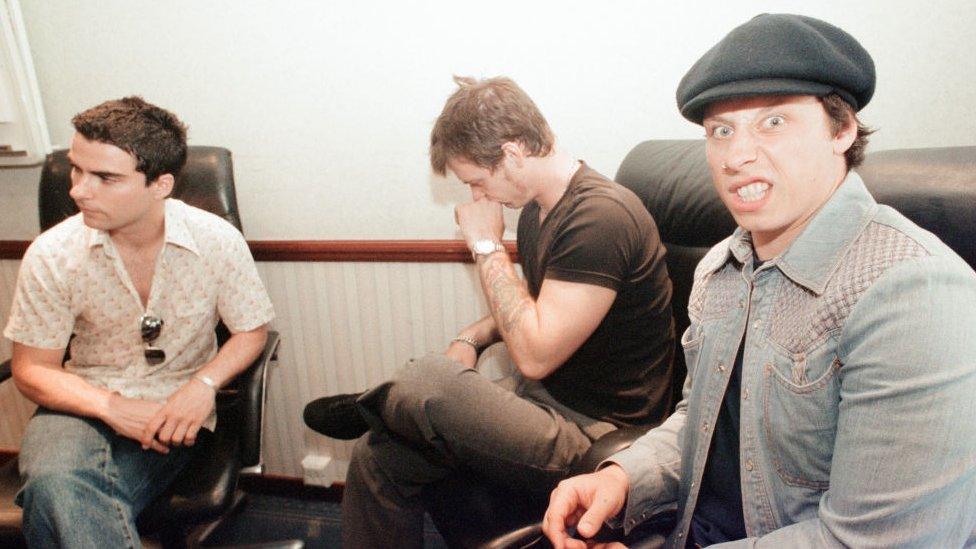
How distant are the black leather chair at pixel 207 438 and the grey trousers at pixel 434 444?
1.02 ft

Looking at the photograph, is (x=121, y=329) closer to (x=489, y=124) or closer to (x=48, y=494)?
(x=48, y=494)

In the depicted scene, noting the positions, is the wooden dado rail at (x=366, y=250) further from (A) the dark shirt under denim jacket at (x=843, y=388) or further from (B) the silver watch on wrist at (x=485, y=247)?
(A) the dark shirt under denim jacket at (x=843, y=388)

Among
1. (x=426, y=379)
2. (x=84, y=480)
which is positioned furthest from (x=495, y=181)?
(x=84, y=480)


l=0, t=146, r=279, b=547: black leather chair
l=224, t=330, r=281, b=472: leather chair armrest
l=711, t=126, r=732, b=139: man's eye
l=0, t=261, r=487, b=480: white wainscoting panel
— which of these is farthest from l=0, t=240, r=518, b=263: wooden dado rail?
l=711, t=126, r=732, b=139: man's eye

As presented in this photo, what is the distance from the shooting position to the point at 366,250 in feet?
6.18

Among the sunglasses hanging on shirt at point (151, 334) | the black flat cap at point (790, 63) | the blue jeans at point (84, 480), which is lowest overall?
the blue jeans at point (84, 480)

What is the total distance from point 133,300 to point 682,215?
1386 mm

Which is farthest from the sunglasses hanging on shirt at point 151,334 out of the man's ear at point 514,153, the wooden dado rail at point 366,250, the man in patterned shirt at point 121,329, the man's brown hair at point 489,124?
the man's ear at point 514,153

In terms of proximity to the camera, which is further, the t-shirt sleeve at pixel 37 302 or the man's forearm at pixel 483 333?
the man's forearm at pixel 483 333

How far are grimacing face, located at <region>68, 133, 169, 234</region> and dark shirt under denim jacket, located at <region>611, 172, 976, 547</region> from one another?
1.30 m

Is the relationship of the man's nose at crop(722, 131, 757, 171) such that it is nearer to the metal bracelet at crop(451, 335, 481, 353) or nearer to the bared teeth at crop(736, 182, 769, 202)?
the bared teeth at crop(736, 182, 769, 202)

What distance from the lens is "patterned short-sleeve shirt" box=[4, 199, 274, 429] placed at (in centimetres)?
146

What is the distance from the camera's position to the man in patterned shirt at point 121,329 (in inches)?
50.1

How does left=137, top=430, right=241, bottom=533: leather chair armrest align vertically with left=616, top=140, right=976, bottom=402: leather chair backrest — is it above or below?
below
